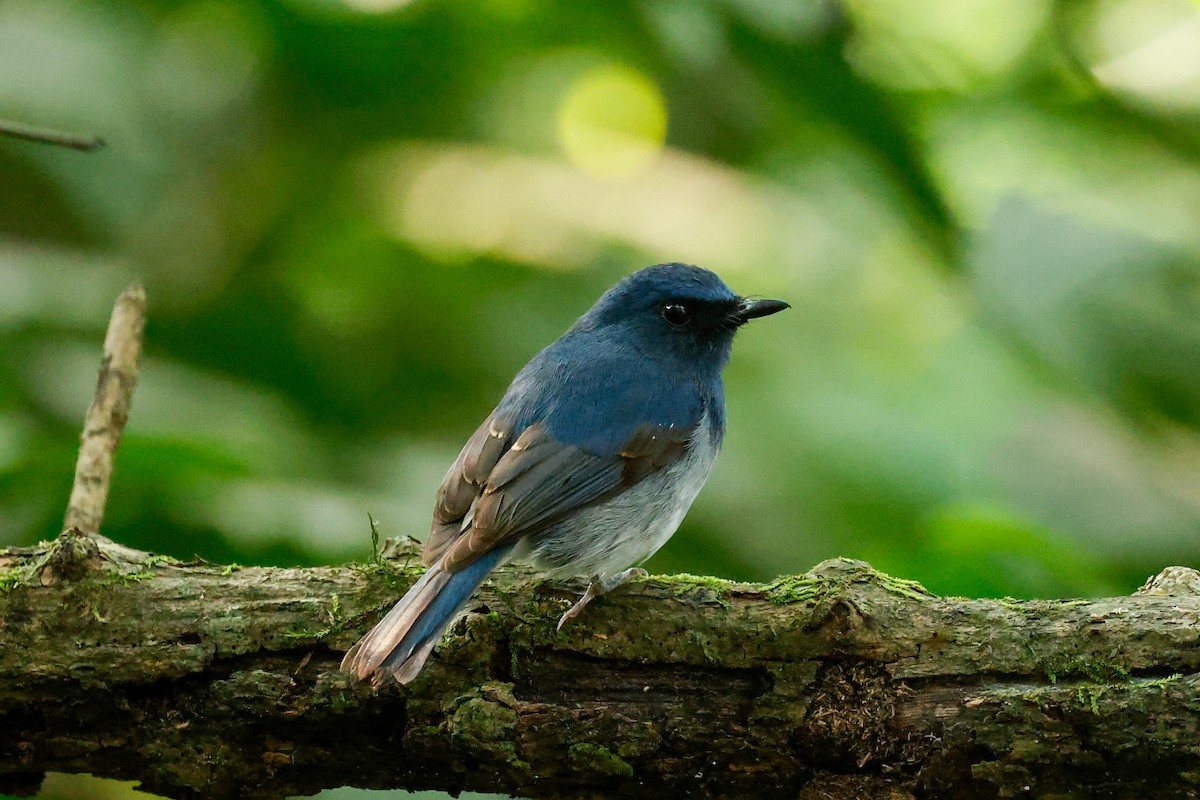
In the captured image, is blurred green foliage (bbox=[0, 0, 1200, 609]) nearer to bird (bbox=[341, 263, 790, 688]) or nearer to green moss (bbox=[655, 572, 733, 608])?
bird (bbox=[341, 263, 790, 688])

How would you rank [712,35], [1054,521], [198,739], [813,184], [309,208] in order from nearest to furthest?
[198,739], [1054,521], [712,35], [309,208], [813,184]

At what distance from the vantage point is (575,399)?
12.3ft

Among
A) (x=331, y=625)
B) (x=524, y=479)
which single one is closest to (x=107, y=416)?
(x=331, y=625)

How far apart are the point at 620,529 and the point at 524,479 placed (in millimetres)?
354

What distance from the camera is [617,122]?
643cm

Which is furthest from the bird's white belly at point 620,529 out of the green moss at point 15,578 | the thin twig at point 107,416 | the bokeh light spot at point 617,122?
the bokeh light spot at point 617,122

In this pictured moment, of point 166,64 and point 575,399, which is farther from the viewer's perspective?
point 166,64

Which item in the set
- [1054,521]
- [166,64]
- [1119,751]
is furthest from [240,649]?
[166,64]

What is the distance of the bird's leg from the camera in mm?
3037

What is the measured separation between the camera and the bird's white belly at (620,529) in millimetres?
3504

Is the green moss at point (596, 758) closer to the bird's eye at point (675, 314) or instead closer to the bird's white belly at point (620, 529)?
the bird's white belly at point (620, 529)

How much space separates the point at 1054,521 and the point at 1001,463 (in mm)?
409

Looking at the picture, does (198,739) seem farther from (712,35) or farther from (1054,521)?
(712,35)

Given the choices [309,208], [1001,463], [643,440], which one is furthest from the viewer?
[309,208]
